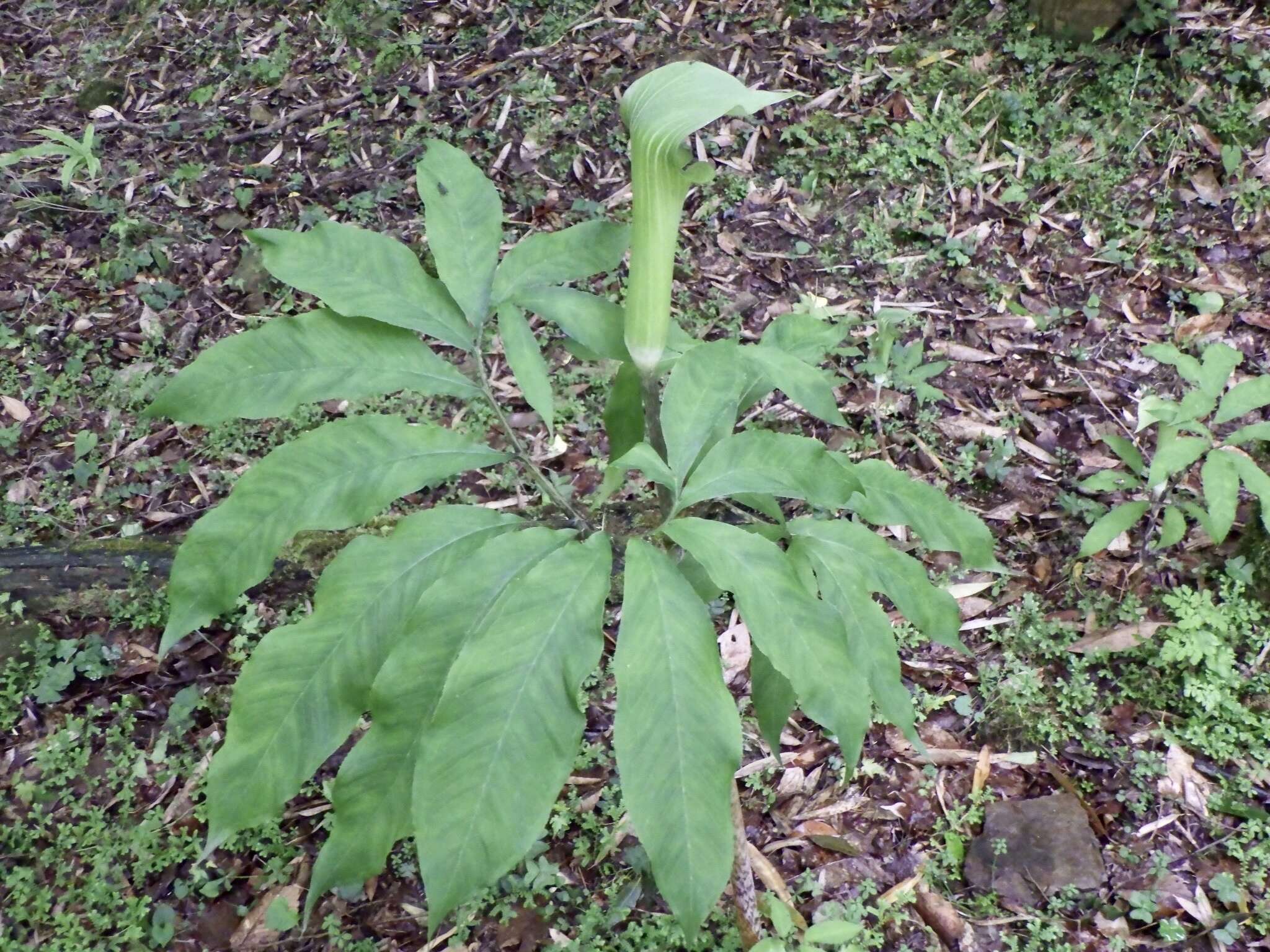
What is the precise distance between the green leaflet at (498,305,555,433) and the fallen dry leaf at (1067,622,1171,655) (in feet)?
5.41

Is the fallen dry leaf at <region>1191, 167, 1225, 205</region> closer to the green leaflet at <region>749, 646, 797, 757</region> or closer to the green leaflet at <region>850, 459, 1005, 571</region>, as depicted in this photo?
the green leaflet at <region>850, 459, 1005, 571</region>

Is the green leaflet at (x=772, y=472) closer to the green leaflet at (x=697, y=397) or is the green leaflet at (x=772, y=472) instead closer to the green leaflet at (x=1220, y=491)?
the green leaflet at (x=697, y=397)

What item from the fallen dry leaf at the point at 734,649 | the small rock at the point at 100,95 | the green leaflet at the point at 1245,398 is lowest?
the fallen dry leaf at the point at 734,649

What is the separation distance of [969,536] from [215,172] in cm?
378

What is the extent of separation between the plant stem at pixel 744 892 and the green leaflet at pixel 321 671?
2.47 feet

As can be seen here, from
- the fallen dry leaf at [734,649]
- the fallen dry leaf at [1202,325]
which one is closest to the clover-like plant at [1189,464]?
the fallen dry leaf at [1202,325]

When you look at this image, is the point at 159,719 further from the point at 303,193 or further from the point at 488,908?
the point at 303,193

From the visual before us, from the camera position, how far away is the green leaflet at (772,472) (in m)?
1.17

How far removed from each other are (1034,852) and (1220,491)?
3.16 feet

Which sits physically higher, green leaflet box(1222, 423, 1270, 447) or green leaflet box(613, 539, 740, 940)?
green leaflet box(613, 539, 740, 940)

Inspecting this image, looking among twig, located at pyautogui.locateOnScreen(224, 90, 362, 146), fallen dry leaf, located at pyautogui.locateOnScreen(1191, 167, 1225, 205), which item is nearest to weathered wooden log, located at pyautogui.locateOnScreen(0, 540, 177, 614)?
twig, located at pyautogui.locateOnScreen(224, 90, 362, 146)

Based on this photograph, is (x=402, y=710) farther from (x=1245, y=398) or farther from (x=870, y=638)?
(x=1245, y=398)

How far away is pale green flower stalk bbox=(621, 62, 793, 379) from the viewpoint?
3.38ft

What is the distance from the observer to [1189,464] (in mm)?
2338
